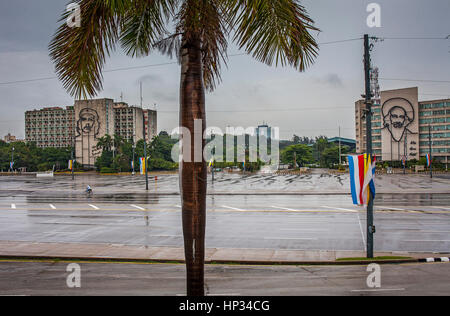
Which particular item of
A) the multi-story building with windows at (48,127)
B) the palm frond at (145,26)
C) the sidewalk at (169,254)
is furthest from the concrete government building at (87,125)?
the palm frond at (145,26)

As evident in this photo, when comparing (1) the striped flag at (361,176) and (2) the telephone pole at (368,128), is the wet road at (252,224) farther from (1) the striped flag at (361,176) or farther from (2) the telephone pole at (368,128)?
(1) the striped flag at (361,176)

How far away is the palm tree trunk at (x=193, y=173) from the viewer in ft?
14.2

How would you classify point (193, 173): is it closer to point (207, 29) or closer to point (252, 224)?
point (207, 29)

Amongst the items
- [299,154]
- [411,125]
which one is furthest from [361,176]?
[411,125]

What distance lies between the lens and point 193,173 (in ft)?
14.2

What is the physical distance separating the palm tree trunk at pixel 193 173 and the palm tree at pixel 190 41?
0.5 inches

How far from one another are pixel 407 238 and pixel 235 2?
15692 millimetres

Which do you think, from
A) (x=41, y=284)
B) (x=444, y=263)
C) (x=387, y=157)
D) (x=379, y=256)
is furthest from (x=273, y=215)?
(x=387, y=157)

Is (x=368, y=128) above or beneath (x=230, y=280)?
above

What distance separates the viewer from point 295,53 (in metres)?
4.25

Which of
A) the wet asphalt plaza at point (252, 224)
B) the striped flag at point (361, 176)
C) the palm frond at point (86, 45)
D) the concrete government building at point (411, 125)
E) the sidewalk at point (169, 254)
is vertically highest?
the concrete government building at point (411, 125)

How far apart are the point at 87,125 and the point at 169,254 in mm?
106695

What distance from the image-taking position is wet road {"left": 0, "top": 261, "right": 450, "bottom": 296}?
377 inches

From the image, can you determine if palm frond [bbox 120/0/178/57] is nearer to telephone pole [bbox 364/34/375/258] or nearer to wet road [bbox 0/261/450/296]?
wet road [bbox 0/261/450/296]
